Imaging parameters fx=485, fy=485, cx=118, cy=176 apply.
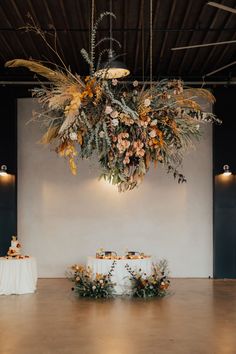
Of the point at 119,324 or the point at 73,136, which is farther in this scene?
the point at 119,324

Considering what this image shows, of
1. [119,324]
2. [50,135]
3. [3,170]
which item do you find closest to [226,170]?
[3,170]

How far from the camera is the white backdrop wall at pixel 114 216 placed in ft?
38.1

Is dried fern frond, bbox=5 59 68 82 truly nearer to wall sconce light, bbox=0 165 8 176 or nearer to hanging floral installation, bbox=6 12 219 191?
hanging floral installation, bbox=6 12 219 191

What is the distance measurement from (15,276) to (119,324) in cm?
302

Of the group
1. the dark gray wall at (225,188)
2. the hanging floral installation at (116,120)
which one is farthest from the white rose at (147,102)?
the dark gray wall at (225,188)

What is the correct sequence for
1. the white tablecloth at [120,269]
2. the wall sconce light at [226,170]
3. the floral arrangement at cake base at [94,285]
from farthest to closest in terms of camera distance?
the wall sconce light at [226,170], the white tablecloth at [120,269], the floral arrangement at cake base at [94,285]

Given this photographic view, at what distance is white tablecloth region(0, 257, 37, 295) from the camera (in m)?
8.88

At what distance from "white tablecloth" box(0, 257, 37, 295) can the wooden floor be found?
0.21 metres

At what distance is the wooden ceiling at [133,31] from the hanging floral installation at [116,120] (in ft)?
14.4

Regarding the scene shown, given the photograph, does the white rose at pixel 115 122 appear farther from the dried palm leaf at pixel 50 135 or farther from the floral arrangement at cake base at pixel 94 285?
the floral arrangement at cake base at pixel 94 285

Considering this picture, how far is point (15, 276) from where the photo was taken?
8930mm

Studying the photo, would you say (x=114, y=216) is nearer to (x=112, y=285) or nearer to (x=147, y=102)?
(x=112, y=285)

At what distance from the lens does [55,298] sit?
28.4 feet

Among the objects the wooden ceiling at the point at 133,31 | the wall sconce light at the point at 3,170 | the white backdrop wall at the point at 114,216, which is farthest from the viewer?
the white backdrop wall at the point at 114,216
